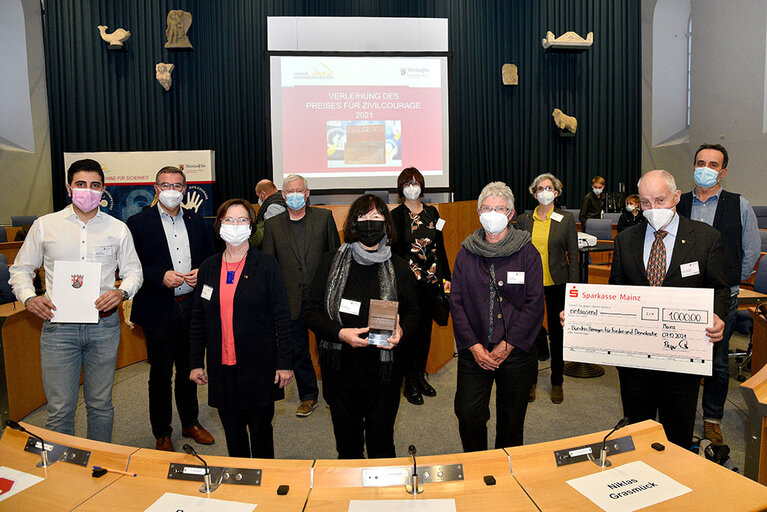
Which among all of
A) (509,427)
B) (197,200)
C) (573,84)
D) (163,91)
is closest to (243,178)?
(197,200)

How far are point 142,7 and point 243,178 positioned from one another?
3.15 metres

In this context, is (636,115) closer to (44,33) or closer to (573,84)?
(573,84)

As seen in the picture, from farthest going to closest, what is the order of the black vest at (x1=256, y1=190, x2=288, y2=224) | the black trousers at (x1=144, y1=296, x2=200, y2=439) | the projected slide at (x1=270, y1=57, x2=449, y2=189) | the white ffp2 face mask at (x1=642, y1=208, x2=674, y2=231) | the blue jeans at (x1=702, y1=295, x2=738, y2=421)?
the projected slide at (x1=270, y1=57, x2=449, y2=189) < the black vest at (x1=256, y1=190, x2=288, y2=224) < the blue jeans at (x1=702, y1=295, x2=738, y2=421) < the black trousers at (x1=144, y1=296, x2=200, y2=439) < the white ffp2 face mask at (x1=642, y1=208, x2=674, y2=231)

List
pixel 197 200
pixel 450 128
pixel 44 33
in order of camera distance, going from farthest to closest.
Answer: pixel 44 33 < pixel 197 200 < pixel 450 128

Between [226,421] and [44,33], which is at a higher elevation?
[44,33]

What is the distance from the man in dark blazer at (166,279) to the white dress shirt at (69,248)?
29 cm

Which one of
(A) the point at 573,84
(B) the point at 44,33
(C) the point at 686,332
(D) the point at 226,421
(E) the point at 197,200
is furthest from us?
(A) the point at 573,84

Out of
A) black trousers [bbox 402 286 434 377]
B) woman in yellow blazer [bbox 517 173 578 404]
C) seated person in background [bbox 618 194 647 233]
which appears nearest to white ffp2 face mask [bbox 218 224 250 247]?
black trousers [bbox 402 286 434 377]

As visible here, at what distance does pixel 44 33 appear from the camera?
8047 mm

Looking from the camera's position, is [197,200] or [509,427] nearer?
[509,427]

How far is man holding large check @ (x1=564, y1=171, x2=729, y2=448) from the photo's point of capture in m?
2.04

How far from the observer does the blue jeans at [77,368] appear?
234 cm

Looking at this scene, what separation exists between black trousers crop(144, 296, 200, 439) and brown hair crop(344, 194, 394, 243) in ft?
4.17

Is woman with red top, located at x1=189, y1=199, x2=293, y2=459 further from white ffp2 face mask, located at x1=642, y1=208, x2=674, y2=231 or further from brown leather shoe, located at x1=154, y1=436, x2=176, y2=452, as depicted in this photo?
white ffp2 face mask, located at x1=642, y1=208, x2=674, y2=231
